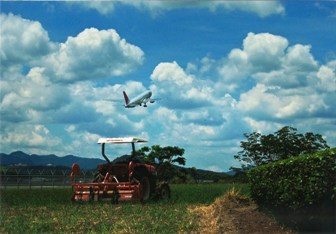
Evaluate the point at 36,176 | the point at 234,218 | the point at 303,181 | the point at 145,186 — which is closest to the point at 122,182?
the point at 145,186

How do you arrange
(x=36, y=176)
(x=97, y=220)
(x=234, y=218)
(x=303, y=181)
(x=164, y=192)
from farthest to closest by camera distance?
(x=36, y=176) < (x=164, y=192) < (x=234, y=218) < (x=97, y=220) < (x=303, y=181)

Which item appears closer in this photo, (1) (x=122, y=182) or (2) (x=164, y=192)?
(1) (x=122, y=182)

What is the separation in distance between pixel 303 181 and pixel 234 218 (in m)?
3.72

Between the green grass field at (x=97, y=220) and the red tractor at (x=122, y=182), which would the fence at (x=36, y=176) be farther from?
the green grass field at (x=97, y=220)

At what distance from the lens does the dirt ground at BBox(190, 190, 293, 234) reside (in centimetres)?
1202

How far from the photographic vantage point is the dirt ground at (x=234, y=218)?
12016 millimetres

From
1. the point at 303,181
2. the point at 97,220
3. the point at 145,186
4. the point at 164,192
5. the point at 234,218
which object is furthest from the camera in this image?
the point at 164,192

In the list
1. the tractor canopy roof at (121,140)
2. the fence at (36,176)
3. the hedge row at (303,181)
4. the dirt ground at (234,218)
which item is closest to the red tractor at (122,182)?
the tractor canopy roof at (121,140)

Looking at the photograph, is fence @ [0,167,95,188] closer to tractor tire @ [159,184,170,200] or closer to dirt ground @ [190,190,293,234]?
tractor tire @ [159,184,170,200]

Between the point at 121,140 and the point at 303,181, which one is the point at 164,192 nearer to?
the point at 121,140

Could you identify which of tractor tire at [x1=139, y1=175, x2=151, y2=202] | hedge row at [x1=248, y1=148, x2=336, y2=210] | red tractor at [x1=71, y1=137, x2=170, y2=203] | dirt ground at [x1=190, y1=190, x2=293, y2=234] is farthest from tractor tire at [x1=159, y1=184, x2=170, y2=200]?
hedge row at [x1=248, y1=148, x2=336, y2=210]

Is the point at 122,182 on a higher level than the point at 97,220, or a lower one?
higher

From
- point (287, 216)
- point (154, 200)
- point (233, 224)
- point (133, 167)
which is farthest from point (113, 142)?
point (287, 216)

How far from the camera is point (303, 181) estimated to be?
10250 millimetres
